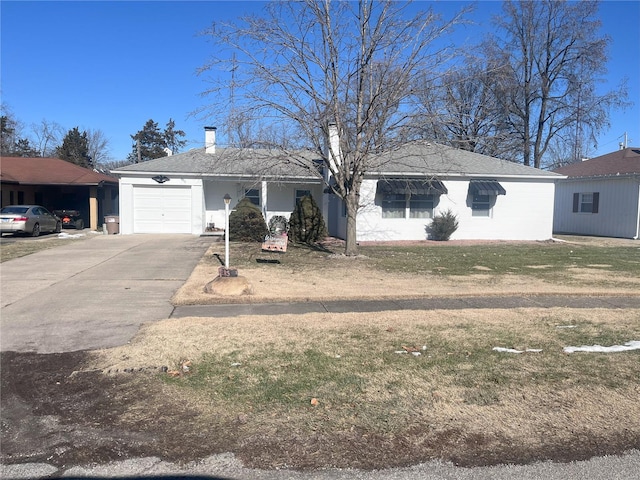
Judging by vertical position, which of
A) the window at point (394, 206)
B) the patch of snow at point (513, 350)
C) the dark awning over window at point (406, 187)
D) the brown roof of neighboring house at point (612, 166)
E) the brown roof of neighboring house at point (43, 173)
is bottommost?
the patch of snow at point (513, 350)

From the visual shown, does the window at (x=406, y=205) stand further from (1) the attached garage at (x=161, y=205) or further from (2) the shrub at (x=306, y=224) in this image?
(1) the attached garage at (x=161, y=205)

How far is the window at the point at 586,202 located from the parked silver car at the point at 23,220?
2601 centimetres

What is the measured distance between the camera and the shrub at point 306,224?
18.5m

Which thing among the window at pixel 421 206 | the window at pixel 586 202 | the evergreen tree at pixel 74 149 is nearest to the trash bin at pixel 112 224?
the window at pixel 421 206

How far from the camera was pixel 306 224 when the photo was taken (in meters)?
18.6

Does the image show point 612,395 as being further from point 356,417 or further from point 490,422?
point 356,417

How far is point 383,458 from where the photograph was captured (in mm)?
3443

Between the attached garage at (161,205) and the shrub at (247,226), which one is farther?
the attached garage at (161,205)

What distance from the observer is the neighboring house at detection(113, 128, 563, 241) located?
19.9m

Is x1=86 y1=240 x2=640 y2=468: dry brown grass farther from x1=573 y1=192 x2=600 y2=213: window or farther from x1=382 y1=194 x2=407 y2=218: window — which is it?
x1=573 y1=192 x2=600 y2=213: window

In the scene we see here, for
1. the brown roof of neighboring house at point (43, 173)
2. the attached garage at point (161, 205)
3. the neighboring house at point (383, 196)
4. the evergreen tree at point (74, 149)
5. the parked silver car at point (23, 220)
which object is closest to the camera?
the neighboring house at point (383, 196)

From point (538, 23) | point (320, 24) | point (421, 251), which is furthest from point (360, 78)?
point (538, 23)

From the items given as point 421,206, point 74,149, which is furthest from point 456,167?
point 74,149

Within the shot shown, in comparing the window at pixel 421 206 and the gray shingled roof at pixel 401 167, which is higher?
the gray shingled roof at pixel 401 167
